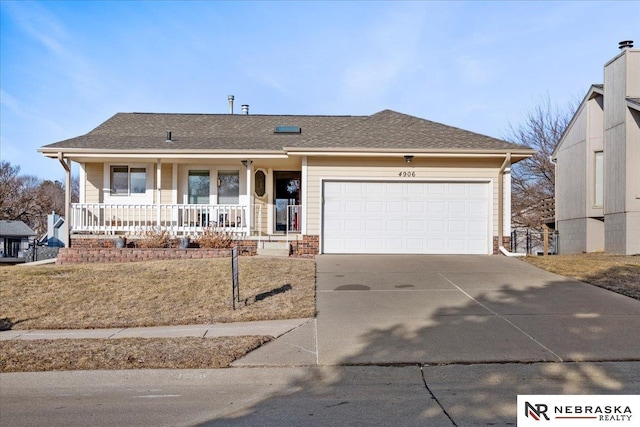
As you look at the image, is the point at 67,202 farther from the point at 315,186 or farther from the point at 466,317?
the point at 466,317

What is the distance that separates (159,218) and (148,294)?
→ 20.6 feet

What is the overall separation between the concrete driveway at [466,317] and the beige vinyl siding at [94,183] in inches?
362

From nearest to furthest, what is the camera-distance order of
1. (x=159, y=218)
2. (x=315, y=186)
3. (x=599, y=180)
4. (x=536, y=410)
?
(x=536, y=410)
(x=315, y=186)
(x=159, y=218)
(x=599, y=180)

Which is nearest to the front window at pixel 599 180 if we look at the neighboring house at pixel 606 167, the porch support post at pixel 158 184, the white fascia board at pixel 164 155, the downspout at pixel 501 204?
the neighboring house at pixel 606 167

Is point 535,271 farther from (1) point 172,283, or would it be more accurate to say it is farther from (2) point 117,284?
(2) point 117,284

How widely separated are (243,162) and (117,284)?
695 centimetres

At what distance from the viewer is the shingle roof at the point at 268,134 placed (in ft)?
51.4

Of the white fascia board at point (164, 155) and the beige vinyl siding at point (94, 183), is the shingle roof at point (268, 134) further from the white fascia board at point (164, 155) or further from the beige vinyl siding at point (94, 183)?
the beige vinyl siding at point (94, 183)

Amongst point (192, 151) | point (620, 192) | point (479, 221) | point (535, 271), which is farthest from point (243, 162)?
point (620, 192)

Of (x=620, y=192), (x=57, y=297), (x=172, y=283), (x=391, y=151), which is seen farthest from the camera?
(x=620, y=192)

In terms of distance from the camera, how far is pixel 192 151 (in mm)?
15906

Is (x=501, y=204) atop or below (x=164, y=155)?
below

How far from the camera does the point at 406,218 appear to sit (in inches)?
598

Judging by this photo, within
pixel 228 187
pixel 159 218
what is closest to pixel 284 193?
pixel 228 187
